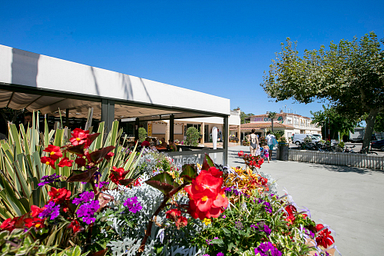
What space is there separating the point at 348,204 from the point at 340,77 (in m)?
6.96

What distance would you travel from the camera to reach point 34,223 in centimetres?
92

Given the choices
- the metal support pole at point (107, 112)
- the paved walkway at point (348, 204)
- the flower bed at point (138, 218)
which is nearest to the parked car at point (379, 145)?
the paved walkway at point (348, 204)

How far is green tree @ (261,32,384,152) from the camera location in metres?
8.18

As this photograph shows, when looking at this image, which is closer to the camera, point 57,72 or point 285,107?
point 57,72

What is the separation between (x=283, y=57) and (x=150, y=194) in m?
11.5

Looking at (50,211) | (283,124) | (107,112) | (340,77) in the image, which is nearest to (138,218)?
(50,211)

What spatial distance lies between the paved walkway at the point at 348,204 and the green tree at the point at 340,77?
3.63 metres

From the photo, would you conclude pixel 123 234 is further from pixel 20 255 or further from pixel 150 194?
pixel 20 255

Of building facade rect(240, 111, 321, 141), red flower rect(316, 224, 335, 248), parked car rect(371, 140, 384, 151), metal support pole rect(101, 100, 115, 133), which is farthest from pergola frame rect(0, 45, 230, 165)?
building facade rect(240, 111, 321, 141)

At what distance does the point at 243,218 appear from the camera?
1.52 metres

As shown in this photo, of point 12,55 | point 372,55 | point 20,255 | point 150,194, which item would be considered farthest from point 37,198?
point 372,55

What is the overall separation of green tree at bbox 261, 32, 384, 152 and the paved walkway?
11.9ft

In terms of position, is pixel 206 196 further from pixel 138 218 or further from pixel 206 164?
pixel 138 218

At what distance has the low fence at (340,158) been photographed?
27.7ft
